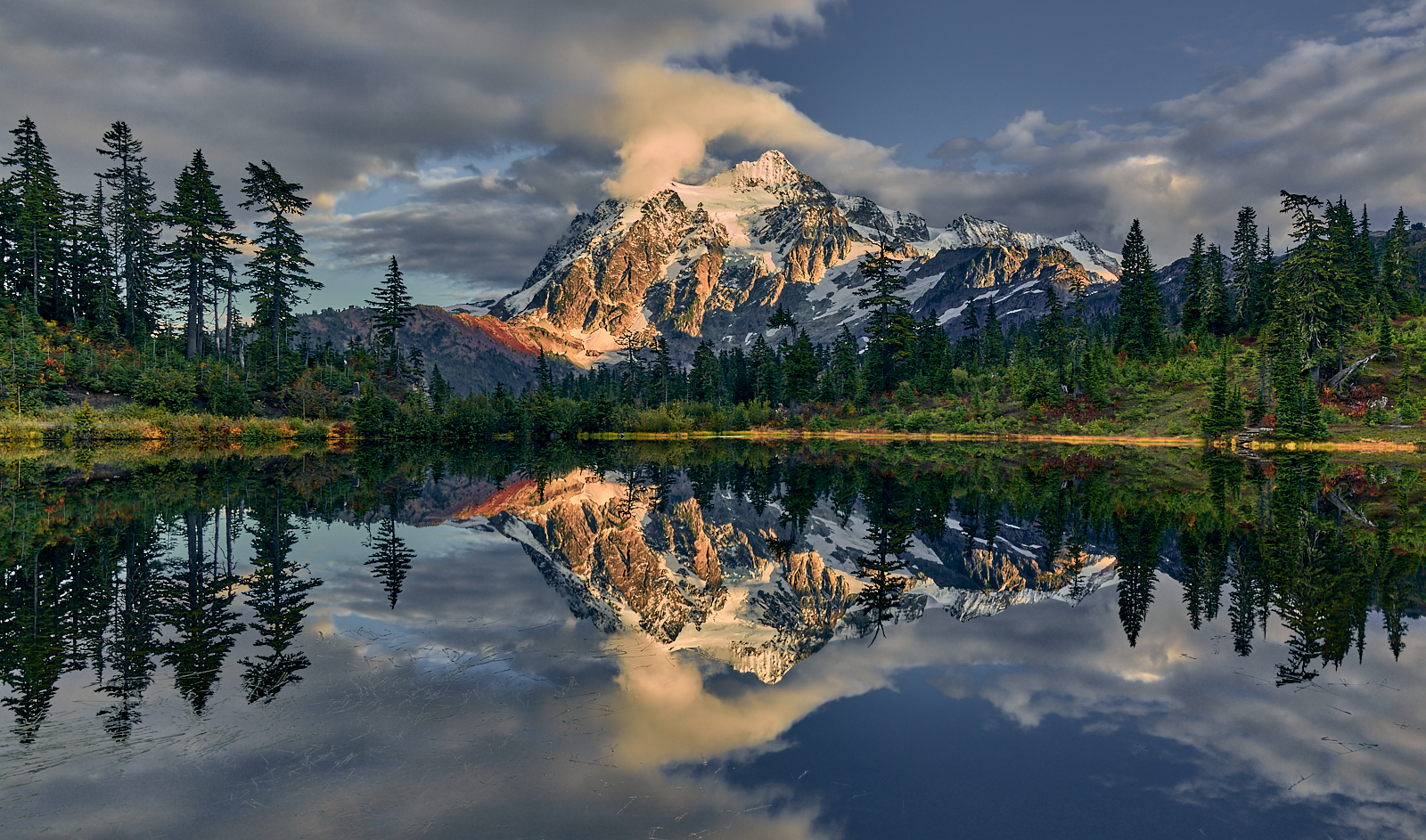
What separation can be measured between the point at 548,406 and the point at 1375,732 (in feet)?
291

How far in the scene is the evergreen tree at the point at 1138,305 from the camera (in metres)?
81.1

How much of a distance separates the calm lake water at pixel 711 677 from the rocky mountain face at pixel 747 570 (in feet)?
0.41

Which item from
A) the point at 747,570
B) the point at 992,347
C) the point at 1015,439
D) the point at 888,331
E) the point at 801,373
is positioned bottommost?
the point at 747,570

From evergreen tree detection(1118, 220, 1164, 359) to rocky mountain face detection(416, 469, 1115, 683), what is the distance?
237ft

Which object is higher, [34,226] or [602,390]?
[34,226]

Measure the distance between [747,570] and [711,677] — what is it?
7231 millimetres

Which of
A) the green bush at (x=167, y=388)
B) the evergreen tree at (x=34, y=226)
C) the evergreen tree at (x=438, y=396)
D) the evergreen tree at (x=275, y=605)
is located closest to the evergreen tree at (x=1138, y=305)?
the evergreen tree at (x=438, y=396)

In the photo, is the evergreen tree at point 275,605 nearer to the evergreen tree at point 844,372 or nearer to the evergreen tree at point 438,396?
the evergreen tree at point 438,396

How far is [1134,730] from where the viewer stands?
8.33 m

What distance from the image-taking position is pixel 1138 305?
84562 millimetres

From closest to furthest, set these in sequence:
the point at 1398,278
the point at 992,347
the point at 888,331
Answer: the point at 1398,278 < the point at 888,331 < the point at 992,347

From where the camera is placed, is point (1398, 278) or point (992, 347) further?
point (992, 347)

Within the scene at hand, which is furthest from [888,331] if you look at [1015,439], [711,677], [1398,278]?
[711,677]

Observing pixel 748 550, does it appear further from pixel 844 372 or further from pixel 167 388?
pixel 844 372
